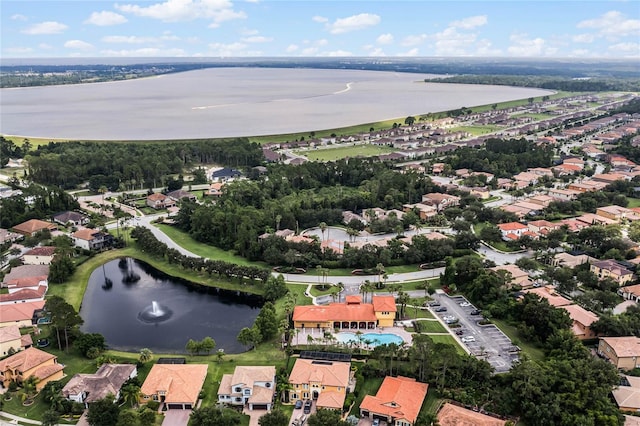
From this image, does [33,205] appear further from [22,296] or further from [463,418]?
[463,418]

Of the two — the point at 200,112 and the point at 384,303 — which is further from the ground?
the point at 200,112

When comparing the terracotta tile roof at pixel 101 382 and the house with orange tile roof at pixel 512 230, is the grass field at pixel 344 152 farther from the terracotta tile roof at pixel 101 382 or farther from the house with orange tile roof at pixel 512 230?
the terracotta tile roof at pixel 101 382

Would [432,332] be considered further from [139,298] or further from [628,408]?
[139,298]

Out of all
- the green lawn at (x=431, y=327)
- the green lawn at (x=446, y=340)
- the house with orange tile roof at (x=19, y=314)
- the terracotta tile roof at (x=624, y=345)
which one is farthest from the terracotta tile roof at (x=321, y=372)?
the house with orange tile roof at (x=19, y=314)

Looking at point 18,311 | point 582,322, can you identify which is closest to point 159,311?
point 18,311

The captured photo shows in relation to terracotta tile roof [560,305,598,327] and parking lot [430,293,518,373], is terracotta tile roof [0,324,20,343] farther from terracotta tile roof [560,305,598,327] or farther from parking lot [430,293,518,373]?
terracotta tile roof [560,305,598,327]

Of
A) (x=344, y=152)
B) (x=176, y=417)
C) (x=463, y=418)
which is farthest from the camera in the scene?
(x=344, y=152)

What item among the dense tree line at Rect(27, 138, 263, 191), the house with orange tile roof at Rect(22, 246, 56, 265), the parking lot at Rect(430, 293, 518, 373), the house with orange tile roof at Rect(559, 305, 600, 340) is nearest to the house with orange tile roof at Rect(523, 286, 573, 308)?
the house with orange tile roof at Rect(559, 305, 600, 340)
